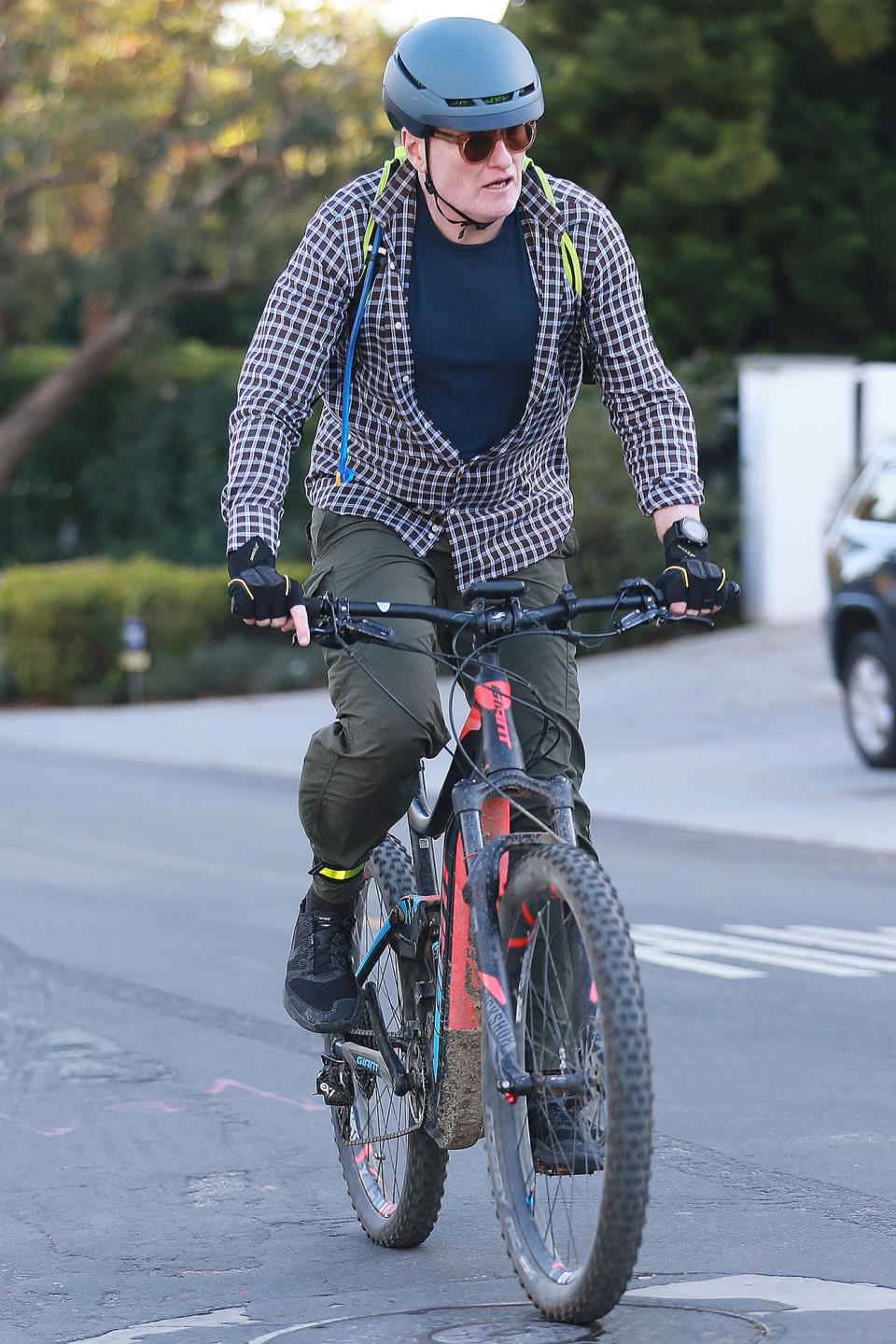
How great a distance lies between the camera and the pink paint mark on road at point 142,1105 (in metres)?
5.46

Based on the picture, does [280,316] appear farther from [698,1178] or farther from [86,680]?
[86,680]

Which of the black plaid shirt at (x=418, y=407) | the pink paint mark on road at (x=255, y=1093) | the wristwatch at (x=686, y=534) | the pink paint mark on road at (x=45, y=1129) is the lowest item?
the pink paint mark on road at (x=255, y=1093)

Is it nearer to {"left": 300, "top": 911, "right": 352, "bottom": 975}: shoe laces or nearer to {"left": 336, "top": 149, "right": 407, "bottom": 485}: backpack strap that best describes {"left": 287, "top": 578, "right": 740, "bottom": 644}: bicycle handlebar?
{"left": 336, "top": 149, "right": 407, "bottom": 485}: backpack strap

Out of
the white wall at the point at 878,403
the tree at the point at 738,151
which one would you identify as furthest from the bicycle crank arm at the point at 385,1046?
the tree at the point at 738,151

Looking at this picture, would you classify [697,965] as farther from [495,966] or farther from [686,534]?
[495,966]

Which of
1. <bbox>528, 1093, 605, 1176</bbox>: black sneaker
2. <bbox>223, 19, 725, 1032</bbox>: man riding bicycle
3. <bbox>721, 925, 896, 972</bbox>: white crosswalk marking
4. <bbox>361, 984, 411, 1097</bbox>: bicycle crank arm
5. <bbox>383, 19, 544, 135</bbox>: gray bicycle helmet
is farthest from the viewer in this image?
<bbox>721, 925, 896, 972</bbox>: white crosswalk marking

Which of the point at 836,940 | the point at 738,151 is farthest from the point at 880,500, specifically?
the point at 738,151

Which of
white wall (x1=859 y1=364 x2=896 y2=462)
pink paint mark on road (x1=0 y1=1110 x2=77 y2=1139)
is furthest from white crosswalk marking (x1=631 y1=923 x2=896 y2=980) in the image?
white wall (x1=859 y1=364 x2=896 y2=462)

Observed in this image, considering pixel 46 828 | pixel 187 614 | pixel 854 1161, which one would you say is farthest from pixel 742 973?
pixel 187 614

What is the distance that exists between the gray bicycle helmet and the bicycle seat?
761mm

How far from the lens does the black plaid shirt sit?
12.6ft

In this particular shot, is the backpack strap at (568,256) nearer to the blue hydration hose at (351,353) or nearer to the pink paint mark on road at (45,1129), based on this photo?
the blue hydration hose at (351,353)

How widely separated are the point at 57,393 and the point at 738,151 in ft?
37.7

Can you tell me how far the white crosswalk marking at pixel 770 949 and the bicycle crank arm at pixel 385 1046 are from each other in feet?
9.95
